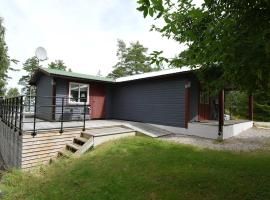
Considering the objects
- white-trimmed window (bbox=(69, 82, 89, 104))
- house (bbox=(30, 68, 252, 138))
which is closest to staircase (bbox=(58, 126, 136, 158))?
house (bbox=(30, 68, 252, 138))

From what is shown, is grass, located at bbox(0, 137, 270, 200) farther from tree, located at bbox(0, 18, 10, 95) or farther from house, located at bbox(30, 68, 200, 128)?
tree, located at bbox(0, 18, 10, 95)

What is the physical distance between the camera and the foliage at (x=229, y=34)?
2.78m

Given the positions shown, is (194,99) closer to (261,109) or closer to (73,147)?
(73,147)

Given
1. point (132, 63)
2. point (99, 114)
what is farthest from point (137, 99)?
point (132, 63)

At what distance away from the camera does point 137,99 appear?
13727 millimetres

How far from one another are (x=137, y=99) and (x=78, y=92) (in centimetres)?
362

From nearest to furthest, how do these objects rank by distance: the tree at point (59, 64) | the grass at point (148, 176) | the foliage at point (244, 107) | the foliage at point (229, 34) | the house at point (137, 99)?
the foliage at point (229, 34) → the grass at point (148, 176) → the house at point (137, 99) → the foliage at point (244, 107) → the tree at point (59, 64)

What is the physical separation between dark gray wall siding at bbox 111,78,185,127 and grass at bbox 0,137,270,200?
385 cm

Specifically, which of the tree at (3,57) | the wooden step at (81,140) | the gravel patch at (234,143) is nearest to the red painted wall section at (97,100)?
the wooden step at (81,140)

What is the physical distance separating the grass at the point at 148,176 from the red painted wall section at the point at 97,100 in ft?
21.7

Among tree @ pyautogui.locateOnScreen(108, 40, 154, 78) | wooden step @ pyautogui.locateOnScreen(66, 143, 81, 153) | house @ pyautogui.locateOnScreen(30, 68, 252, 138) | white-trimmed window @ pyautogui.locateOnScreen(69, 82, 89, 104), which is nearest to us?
wooden step @ pyautogui.locateOnScreen(66, 143, 81, 153)

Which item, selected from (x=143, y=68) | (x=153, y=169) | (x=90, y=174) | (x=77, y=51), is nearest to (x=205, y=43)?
(x=153, y=169)

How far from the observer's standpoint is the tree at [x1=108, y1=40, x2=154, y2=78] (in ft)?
131

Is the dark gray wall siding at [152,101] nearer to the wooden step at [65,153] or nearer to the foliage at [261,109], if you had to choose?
the wooden step at [65,153]
